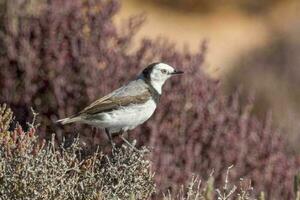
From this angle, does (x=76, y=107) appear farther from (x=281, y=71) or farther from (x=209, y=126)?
(x=281, y=71)

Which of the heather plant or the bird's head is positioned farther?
the heather plant

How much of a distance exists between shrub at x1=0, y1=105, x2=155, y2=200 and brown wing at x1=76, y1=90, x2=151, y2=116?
1318 mm

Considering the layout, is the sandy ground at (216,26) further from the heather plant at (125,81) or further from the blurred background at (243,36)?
the heather plant at (125,81)

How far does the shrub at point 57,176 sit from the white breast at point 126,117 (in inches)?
52.0

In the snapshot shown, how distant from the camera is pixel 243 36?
68.6ft

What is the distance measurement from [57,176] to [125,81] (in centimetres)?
353

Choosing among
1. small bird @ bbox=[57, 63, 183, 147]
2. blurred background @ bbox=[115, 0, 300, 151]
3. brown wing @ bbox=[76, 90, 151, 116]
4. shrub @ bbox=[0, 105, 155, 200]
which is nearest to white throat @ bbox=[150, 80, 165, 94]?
small bird @ bbox=[57, 63, 183, 147]

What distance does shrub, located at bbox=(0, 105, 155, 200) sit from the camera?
6316mm

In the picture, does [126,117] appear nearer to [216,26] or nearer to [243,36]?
[243,36]

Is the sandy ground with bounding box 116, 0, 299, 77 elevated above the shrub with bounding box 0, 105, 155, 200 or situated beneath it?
situated beneath

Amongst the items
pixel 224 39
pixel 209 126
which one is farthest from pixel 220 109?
pixel 224 39

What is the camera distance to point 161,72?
9242 mm

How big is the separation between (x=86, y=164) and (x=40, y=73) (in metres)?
3.00

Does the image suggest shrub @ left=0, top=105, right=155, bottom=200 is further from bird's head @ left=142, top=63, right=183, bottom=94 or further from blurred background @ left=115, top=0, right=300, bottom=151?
blurred background @ left=115, top=0, right=300, bottom=151
